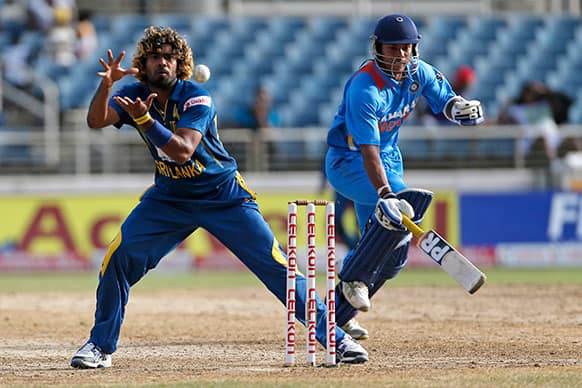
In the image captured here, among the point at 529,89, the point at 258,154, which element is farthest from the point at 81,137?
the point at 529,89

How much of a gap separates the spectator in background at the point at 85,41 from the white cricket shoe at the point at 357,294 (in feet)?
53.2

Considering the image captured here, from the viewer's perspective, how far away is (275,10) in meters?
28.2

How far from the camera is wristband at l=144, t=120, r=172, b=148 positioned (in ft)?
26.2

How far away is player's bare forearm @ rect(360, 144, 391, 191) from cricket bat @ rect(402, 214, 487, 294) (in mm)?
396

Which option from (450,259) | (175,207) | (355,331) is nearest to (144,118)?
(175,207)

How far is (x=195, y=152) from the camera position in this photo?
334 inches

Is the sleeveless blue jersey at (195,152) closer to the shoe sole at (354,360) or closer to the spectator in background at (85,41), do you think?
the shoe sole at (354,360)

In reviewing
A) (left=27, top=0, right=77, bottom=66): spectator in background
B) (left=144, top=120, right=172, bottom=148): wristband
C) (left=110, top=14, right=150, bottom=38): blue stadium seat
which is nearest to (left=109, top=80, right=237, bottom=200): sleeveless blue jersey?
(left=144, top=120, right=172, bottom=148): wristband

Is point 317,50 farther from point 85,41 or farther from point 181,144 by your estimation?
point 181,144

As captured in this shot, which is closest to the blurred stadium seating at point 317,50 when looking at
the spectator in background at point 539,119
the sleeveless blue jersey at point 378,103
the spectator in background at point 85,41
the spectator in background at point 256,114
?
the spectator in background at point 85,41

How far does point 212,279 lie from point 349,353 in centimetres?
1019

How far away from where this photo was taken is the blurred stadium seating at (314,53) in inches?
931

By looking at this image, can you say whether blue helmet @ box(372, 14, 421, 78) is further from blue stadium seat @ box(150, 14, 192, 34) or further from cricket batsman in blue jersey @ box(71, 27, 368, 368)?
blue stadium seat @ box(150, 14, 192, 34)

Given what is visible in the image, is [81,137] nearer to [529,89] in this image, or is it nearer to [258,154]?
[258,154]
